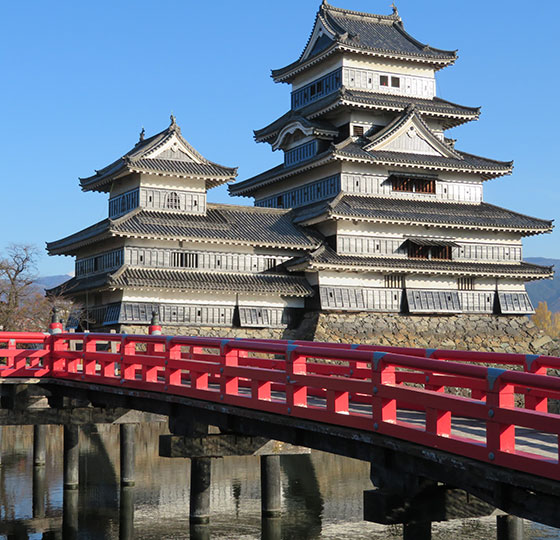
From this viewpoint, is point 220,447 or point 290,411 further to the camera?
point 220,447

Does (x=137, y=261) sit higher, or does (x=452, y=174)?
(x=452, y=174)

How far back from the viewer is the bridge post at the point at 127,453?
2786 centimetres

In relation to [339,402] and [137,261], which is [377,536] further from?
[137,261]

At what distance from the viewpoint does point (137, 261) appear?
1725 inches

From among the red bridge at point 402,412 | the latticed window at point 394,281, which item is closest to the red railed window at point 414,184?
the latticed window at point 394,281

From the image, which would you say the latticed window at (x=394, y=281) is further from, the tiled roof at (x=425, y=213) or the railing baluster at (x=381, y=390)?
the railing baluster at (x=381, y=390)

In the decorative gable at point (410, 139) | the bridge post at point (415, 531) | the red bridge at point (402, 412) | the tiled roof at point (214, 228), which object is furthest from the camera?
the decorative gable at point (410, 139)

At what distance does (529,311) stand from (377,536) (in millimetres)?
32677

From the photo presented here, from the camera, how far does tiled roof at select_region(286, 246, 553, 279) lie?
149 feet

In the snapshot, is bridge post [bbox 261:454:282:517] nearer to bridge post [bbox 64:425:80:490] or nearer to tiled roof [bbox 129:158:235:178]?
bridge post [bbox 64:425:80:490]

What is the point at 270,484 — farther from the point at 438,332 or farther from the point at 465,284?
the point at 465,284

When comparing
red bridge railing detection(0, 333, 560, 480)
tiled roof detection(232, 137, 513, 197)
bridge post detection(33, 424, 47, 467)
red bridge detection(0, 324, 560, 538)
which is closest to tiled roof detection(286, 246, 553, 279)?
tiled roof detection(232, 137, 513, 197)

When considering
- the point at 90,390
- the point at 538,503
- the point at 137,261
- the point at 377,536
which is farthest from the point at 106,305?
the point at 538,503

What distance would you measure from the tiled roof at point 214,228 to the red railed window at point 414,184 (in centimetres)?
656
